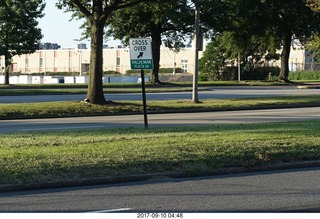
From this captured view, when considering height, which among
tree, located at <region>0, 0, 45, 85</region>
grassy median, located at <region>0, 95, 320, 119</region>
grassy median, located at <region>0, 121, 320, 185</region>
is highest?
tree, located at <region>0, 0, 45, 85</region>

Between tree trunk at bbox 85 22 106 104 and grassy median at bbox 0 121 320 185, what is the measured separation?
41.6ft

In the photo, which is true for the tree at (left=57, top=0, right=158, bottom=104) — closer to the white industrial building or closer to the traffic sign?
the traffic sign

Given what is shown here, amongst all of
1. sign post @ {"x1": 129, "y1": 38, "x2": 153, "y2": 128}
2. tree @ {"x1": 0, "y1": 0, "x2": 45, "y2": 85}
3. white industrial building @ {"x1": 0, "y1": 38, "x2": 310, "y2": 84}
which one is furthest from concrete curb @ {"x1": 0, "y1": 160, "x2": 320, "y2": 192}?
white industrial building @ {"x1": 0, "y1": 38, "x2": 310, "y2": 84}

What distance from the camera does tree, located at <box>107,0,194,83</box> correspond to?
4856 centimetres

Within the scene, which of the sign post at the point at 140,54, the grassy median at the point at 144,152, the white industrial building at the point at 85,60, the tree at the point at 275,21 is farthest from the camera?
the white industrial building at the point at 85,60

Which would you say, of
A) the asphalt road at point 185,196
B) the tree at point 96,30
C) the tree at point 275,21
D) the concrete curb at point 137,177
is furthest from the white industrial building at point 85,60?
the asphalt road at point 185,196

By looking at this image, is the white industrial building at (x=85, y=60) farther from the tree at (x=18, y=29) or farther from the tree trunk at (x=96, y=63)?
the tree trunk at (x=96, y=63)

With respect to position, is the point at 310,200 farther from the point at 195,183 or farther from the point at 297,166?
the point at 297,166

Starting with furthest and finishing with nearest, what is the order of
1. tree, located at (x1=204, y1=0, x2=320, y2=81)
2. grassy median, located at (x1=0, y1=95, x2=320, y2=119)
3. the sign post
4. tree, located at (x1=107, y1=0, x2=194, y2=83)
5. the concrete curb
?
tree, located at (x1=204, y1=0, x2=320, y2=81) < tree, located at (x1=107, y1=0, x2=194, y2=83) < grassy median, located at (x1=0, y1=95, x2=320, y2=119) < the sign post < the concrete curb

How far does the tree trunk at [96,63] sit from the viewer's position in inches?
1125

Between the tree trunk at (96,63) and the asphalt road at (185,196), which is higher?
the tree trunk at (96,63)

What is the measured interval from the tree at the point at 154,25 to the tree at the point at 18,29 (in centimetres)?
663

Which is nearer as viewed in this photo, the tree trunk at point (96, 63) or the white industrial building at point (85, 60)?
the tree trunk at point (96, 63)

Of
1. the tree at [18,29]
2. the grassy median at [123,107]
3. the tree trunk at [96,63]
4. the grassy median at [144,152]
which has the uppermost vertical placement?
the tree at [18,29]
